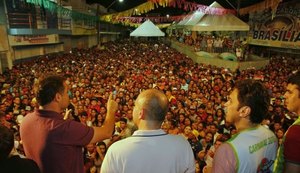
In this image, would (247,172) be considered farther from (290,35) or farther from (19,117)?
(290,35)

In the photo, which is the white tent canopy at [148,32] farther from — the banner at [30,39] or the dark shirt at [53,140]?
the dark shirt at [53,140]

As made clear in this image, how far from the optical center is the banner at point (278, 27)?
17562mm

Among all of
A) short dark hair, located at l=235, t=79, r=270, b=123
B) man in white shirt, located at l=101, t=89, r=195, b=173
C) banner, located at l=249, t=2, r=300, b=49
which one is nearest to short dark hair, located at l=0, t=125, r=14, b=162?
man in white shirt, located at l=101, t=89, r=195, b=173

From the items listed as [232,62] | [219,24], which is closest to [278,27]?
[232,62]

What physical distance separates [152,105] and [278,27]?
19.4 metres

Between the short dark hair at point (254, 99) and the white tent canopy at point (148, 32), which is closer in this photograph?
the short dark hair at point (254, 99)

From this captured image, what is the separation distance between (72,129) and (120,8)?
48.8m

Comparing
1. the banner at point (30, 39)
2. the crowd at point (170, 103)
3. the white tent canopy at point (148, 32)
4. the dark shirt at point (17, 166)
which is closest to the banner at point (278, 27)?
the crowd at point (170, 103)

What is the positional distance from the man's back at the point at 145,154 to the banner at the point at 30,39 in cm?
1510

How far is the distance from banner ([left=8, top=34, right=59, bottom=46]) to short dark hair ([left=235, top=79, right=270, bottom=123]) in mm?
15300

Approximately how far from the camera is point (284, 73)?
504 inches

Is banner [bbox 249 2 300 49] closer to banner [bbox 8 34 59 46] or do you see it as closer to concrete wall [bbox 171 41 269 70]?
concrete wall [bbox 171 41 269 70]

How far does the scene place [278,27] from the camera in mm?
18781

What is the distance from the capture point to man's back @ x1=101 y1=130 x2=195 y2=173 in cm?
175
